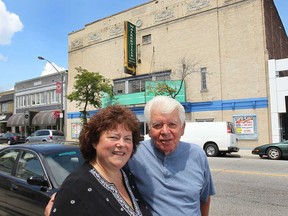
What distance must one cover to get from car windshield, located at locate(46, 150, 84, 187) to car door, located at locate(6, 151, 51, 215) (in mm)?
157

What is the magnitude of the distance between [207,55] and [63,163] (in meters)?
22.3

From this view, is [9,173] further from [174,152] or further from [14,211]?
[174,152]

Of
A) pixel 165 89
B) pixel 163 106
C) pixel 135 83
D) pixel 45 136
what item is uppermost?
pixel 135 83

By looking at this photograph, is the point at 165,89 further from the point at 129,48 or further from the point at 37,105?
the point at 37,105

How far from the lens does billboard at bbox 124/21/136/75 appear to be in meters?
29.3

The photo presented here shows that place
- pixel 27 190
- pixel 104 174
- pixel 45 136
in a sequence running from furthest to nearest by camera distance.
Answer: pixel 45 136, pixel 27 190, pixel 104 174

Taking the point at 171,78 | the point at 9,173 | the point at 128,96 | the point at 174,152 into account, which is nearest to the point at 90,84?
the point at 128,96

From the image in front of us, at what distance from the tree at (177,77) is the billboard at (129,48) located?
366 centimetres

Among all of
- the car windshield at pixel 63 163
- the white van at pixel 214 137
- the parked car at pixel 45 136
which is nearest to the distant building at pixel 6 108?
the parked car at pixel 45 136

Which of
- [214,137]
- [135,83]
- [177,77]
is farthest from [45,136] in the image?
[214,137]

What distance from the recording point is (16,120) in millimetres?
42812

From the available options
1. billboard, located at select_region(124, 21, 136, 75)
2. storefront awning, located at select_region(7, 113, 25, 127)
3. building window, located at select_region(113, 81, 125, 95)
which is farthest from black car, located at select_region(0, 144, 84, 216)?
storefront awning, located at select_region(7, 113, 25, 127)

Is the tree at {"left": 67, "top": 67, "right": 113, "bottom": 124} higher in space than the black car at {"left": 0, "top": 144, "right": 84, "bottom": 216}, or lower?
higher

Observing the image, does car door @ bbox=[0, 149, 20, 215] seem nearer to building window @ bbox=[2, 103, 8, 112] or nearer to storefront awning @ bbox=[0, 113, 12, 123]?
storefront awning @ bbox=[0, 113, 12, 123]
